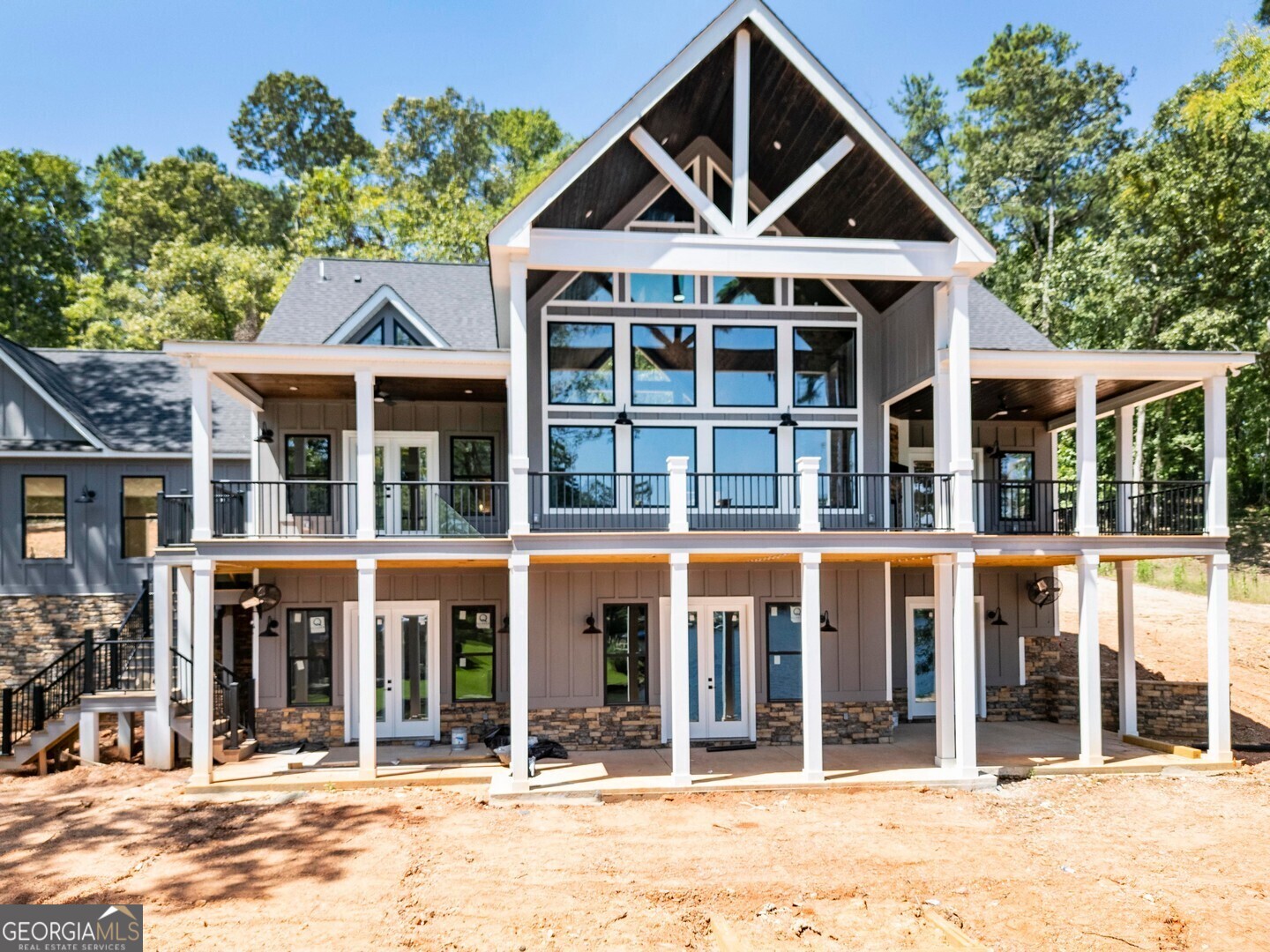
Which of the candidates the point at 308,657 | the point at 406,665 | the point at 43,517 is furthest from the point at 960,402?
the point at 43,517

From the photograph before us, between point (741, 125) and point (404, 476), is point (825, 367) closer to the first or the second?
point (741, 125)

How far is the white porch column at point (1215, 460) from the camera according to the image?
12.8 metres

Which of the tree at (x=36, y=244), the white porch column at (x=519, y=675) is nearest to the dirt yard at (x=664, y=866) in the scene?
the white porch column at (x=519, y=675)

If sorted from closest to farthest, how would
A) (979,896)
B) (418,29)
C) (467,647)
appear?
(979,896) < (467,647) < (418,29)

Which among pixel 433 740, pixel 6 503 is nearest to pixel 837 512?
pixel 433 740

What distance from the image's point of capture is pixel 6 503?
1641 cm

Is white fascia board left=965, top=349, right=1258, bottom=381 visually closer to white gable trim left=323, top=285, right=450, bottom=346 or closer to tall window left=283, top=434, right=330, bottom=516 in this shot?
white gable trim left=323, top=285, right=450, bottom=346

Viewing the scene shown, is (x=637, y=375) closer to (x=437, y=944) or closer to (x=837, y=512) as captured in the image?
(x=837, y=512)

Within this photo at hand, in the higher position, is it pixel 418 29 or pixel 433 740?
pixel 418 29

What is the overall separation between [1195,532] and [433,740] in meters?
12.5

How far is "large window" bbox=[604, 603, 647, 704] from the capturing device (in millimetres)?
13992

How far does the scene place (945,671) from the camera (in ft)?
40.6
